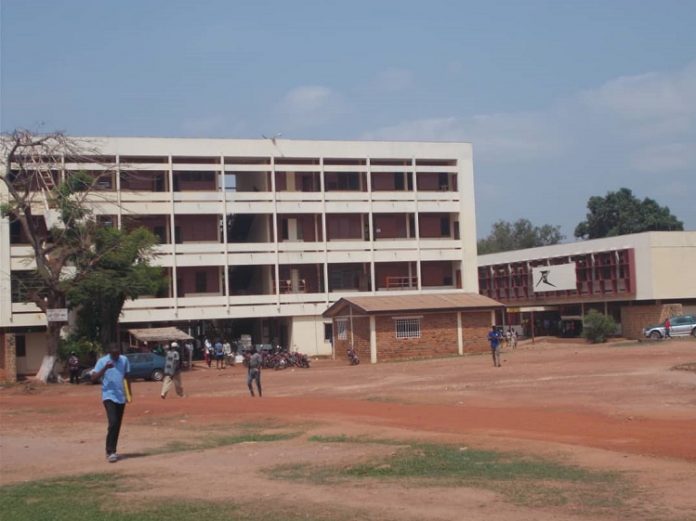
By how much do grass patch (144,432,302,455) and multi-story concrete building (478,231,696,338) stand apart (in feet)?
157

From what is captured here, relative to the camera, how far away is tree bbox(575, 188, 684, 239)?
107 m

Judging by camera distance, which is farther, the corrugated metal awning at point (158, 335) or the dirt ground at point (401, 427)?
the corrugated metal awning at point (158, 335)

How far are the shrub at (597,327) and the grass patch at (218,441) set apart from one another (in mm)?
44813

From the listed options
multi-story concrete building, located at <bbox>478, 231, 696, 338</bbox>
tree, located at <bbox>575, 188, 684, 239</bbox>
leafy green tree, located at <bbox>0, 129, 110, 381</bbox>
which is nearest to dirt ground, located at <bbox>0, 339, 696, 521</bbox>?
leafy green tree, located at <bbox>0, 129, 110, 381</bbox>

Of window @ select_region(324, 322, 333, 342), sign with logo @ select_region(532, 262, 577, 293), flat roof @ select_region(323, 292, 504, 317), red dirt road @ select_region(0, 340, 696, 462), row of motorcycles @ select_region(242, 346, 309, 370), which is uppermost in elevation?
sign with logo @ select_region(532, 262, 577, 293)

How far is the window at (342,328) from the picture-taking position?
5553 cm

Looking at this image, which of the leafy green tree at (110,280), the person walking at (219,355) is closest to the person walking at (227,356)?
the person walking at (219,355)

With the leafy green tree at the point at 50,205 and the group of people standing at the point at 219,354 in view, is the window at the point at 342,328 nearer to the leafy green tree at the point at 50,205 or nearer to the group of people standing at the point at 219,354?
the group of people standing at the point at 219,354

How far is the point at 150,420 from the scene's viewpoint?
24188 millimetres

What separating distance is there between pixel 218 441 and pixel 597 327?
152ft

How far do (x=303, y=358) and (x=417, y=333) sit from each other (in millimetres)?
6687

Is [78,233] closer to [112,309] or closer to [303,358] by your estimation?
[112,309]

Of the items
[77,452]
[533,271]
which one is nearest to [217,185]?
[533,271]

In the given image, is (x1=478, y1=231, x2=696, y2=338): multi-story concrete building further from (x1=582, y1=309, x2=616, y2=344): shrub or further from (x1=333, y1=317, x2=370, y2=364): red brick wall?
(x1=333, y1=317, x2=370, y2=364): red brick wall
